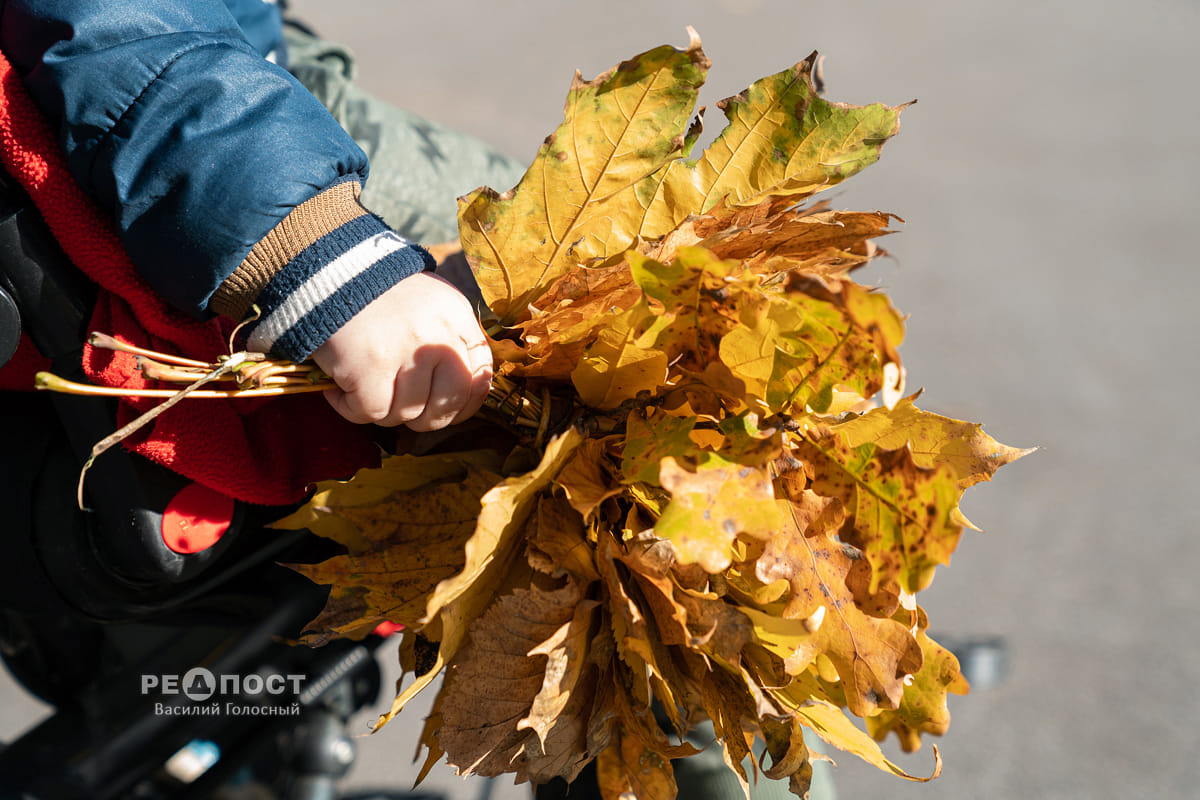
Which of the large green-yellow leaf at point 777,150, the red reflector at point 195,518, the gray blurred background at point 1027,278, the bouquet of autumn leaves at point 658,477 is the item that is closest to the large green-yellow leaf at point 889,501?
the bouquet of autumn leaves at point 658,477

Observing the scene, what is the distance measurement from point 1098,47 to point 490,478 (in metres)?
3.86

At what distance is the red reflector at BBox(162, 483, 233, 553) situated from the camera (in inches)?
24.7

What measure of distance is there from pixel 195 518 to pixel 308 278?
8.0 inches

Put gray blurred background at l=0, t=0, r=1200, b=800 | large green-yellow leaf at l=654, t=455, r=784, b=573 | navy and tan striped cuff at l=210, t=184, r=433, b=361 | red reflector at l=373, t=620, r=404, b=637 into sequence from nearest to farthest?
large green-yellow leaf at l=654, t=455, r=784, b=573 < navy and tan striped cuff at l=210, t=184, r=433, b=361 < red reflector at l=373, t=620, r=404, b=637 < gray blurred background at l=0, t=0, r=1200, b=800

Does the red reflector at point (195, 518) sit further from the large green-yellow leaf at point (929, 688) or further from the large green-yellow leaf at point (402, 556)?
the large green-yellow leaf at point (929, 688)

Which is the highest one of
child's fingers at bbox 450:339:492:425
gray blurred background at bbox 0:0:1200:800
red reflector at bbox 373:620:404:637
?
child's fingers at bbox 450:339:492:425

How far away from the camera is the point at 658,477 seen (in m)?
0.51

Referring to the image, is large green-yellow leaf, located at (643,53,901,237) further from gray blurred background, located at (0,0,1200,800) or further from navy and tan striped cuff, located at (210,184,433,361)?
gray blurred background, located at (0,0,1200,800)

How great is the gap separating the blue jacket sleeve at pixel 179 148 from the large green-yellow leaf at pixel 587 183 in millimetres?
66

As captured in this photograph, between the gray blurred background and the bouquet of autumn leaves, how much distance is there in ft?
3.79

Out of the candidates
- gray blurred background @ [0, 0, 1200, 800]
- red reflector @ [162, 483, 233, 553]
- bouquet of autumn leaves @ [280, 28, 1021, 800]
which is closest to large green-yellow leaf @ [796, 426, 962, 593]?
bouquet of autumn leaves @ [280, 28, 1021, 800]

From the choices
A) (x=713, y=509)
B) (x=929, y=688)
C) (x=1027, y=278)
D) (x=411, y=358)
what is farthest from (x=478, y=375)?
(x=1027, y=278)

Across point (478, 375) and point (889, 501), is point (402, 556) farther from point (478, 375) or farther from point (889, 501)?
point (889, 501)

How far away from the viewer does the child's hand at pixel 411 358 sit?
56cm
